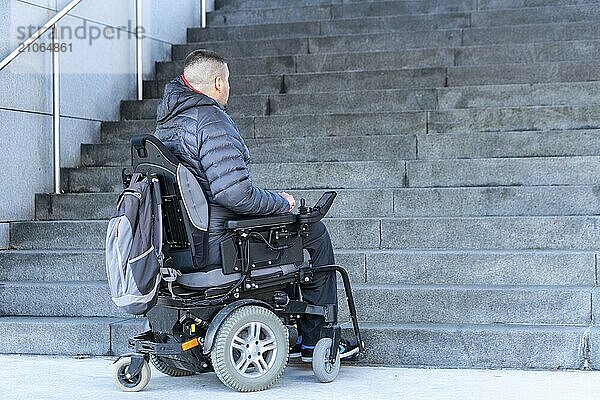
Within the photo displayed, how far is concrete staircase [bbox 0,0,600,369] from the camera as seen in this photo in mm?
5590

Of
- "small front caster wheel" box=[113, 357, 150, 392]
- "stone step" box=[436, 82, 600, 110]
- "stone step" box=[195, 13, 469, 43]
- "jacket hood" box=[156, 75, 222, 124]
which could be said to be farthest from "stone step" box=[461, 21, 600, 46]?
"small front caster wheel" box=[113, 357, 150, 392]

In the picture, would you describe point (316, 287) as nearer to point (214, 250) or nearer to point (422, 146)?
point (214, 250)

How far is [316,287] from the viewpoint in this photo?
5.11 meters

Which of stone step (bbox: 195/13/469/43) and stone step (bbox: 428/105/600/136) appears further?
stone step (bbox: 195/13/469/43)

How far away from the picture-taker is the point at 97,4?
8.18m

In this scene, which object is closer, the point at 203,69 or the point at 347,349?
the point at 203,69

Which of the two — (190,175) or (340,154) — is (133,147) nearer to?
(190,175)

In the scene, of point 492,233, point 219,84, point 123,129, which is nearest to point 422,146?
point 492,233

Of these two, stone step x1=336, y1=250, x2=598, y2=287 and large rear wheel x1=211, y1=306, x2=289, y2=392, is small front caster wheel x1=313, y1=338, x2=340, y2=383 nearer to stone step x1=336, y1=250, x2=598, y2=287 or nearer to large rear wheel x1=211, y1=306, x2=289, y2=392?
large rear wheel x1=211, y1=306, x2=289, y2=392

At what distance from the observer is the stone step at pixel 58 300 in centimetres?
613

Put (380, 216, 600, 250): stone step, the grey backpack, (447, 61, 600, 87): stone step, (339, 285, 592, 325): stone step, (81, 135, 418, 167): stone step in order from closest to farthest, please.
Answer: the grey backpack → (339, 285, 592, 325): stone step → (380, 216, 600, 250): stone step → (81, 135, 418, 167): stone step → (447, 61, 600, 87): stone step

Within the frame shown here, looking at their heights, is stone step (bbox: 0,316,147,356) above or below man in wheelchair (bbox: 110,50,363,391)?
below

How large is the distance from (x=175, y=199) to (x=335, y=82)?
3.89 meters

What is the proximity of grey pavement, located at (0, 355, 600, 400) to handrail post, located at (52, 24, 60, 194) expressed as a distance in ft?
7.64
